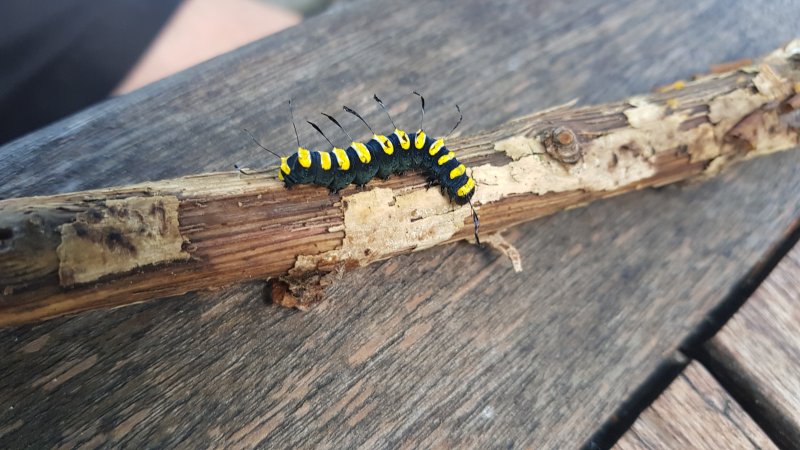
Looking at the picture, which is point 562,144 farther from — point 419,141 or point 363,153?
point 363,153

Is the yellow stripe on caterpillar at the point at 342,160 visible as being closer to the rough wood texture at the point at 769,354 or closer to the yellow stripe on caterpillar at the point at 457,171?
the yellow stripe on caterpillar at the point at 457,171

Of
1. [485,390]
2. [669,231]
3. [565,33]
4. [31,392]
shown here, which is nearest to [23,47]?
[31,392]

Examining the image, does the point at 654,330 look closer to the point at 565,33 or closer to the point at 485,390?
the point at 485,390

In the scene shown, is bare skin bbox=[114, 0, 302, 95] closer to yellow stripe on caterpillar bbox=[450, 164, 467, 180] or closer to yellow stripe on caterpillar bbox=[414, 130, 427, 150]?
yellow stripe on caterpillar bbox=[414, 130, 427, 150]

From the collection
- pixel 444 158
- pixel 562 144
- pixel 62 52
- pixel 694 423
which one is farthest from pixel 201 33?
pixel 694 423

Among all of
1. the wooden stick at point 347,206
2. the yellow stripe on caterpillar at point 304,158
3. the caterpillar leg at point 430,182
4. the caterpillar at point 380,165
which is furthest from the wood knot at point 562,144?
the yellow stripe on caterpillar at point 304,158
